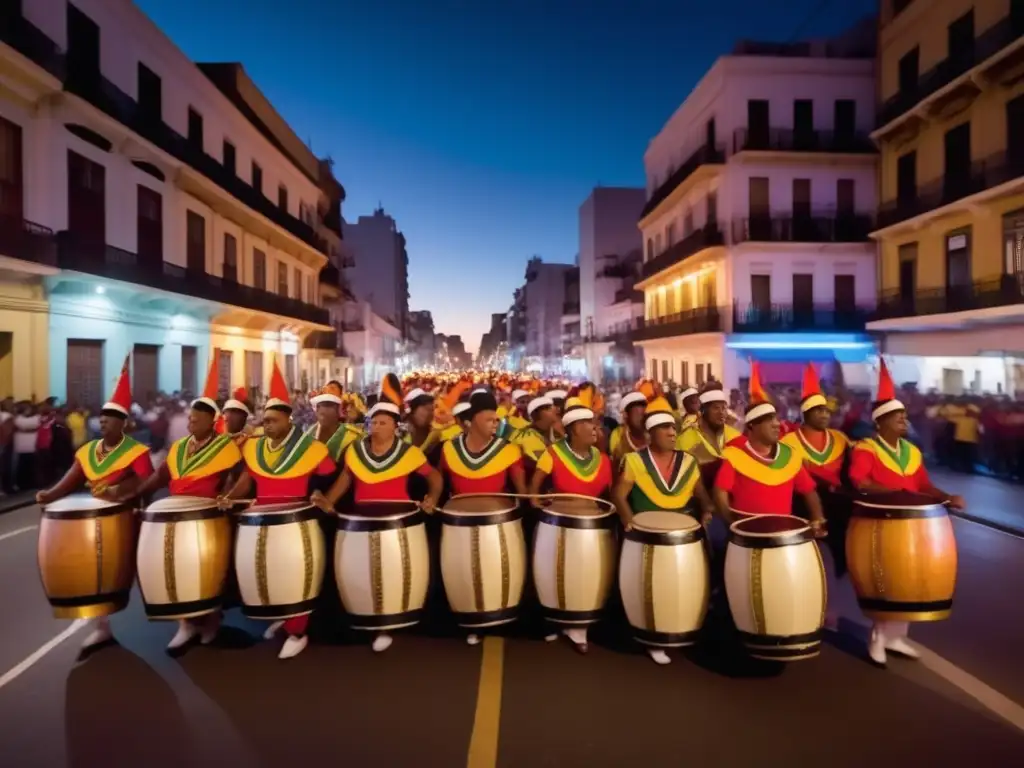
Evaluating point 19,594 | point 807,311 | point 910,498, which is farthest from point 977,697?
point 807,311

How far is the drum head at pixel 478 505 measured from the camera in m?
5.24

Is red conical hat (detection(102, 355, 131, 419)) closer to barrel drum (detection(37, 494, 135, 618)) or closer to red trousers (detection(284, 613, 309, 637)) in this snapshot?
barrel drum (detection(37, 494, 135, 618))

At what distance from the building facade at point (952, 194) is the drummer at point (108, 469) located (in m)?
19.7

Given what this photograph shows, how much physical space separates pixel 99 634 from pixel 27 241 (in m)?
13.5

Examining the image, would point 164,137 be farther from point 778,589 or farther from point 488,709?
point 778,589

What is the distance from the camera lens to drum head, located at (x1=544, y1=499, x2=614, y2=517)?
5219 mm

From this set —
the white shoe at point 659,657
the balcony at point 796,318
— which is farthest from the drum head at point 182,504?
the balcony at point 796,318

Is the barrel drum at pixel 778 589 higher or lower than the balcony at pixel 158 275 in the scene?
lower

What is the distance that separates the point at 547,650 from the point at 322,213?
4390 cm

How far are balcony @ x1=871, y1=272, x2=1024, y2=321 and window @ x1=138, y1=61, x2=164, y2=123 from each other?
23.9 meters

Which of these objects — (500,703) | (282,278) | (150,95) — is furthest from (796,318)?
(500,703)

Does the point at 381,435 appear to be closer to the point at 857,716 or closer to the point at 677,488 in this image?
the point at 677,488

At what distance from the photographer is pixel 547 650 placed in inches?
220

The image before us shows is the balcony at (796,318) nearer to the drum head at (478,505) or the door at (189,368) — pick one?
the door at (189,368)
